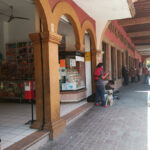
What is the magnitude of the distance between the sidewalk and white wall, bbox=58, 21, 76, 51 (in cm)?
325

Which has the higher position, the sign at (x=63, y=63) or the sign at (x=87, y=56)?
the sign at (x=87, y=56)

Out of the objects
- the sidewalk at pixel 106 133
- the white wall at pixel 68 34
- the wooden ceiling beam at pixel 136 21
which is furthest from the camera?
the wooden ceiling beam at pixel 136 21

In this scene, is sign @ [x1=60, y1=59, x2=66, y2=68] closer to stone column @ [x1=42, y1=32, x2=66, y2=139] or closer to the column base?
stone column @ [x1=42, y1=32, x2=66, y2=139]

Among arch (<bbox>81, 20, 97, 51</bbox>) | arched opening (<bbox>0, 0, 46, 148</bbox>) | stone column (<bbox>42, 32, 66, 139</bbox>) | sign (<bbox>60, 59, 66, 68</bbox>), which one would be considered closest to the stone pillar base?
stone column (<bbox>42, 32, 66, 139</bbox>)

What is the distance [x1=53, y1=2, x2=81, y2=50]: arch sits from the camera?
4138mm

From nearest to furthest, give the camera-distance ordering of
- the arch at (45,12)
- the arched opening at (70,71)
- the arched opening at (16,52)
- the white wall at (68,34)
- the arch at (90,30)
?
the arch at (45,12), the arch at (90,30), the arched opening at (70,71), the arched opening at (16,52), the white wall at (68,34)

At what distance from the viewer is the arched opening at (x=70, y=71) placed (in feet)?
23.2

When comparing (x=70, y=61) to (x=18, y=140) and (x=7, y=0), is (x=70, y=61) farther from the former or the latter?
(x=18, y=140)

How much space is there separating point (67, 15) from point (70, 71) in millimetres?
2816

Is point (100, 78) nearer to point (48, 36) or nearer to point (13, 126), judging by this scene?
point (48, 36)

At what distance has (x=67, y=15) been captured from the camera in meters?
5.00

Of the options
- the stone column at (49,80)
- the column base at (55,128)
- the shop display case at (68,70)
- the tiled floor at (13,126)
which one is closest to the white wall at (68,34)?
the shop display case at (68,70)

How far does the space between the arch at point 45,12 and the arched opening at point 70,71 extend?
3033 millimetres

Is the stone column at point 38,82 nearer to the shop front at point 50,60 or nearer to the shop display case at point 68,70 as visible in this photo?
the shop front at point 50,60
